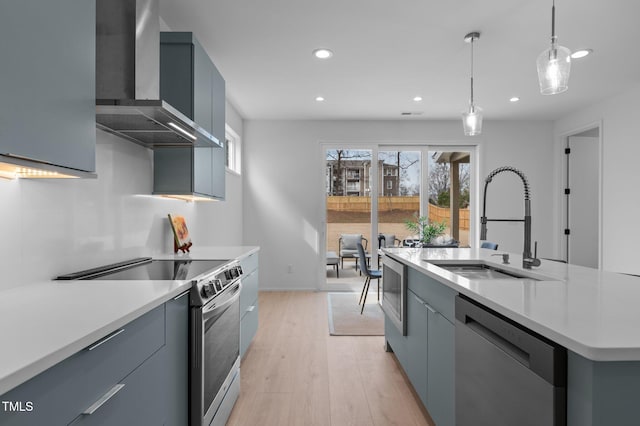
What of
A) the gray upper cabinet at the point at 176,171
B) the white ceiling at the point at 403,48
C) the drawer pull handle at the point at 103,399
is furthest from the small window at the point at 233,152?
the drawer pull handle at the point at 103,399

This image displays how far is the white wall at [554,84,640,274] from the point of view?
4.12m

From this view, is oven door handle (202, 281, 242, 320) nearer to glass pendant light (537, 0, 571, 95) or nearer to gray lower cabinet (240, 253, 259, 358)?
gray lower cabinet (240, 253, 259, 358)

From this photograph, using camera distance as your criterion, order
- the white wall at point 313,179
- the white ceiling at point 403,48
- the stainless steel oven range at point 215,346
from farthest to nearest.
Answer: the white wall at point 313,179, the white ceiling at point 403,48, the stainless steel oven range at point 215,346

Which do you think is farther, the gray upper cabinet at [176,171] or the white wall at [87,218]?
the gray upper cabinet at [176,171]

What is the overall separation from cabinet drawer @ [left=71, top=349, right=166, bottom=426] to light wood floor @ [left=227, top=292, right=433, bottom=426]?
3.06ft

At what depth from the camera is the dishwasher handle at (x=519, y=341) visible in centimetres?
82

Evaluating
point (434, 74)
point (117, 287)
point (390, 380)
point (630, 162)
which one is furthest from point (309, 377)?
point (630, 162)

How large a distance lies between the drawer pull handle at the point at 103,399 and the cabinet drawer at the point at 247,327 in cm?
159

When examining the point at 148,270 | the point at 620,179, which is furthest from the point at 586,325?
the point at 620,179

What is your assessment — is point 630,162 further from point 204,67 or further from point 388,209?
point 204,67

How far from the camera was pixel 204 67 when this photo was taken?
8.21 ft

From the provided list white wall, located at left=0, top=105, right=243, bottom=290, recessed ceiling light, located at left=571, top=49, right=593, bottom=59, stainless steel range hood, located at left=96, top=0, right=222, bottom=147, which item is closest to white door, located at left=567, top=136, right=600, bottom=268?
recessed ceiling light, located at left=571, top=49, right=593, bottom=59

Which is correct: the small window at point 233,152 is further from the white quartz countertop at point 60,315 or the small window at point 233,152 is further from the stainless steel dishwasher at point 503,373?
the stainless steel dishwasher at point 503,373

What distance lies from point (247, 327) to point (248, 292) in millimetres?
271
